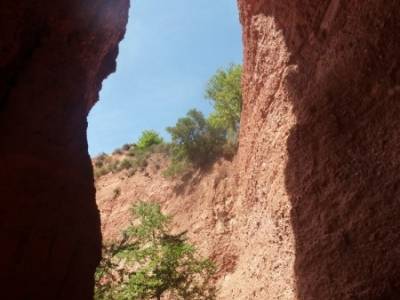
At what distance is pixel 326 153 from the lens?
1255 cm

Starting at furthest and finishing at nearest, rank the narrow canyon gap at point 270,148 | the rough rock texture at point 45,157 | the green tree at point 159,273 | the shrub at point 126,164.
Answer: the shrub at point 126,164 → the green tree at point 159,273 → the narrow canyon gap at point 270,148 → the rough rock texture at point 45,157

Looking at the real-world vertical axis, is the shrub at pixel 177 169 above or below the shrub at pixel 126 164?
below

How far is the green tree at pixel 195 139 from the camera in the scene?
29.4 m

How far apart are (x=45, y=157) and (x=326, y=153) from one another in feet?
26.7

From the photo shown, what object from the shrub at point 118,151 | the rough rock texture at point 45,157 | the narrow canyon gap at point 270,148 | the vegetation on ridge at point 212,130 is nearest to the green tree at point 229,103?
the vegetation on ridge at point 212,130

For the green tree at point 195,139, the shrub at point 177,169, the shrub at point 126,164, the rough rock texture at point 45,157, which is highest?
the shrub at point 126,164

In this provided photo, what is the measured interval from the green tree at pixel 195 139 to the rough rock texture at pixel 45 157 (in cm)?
2092

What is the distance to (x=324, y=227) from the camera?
12.1 metres

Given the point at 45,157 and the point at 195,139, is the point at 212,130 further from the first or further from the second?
the point at 45,157

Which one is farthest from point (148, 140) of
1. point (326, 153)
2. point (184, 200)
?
point (326, 153)

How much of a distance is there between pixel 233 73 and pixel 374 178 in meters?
20.4

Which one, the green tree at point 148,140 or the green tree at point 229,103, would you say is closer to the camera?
the green tree at point 229,103

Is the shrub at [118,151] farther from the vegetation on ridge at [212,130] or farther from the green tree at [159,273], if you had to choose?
the green tree at [159,273]

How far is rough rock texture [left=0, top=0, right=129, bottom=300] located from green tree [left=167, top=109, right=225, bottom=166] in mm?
20922
